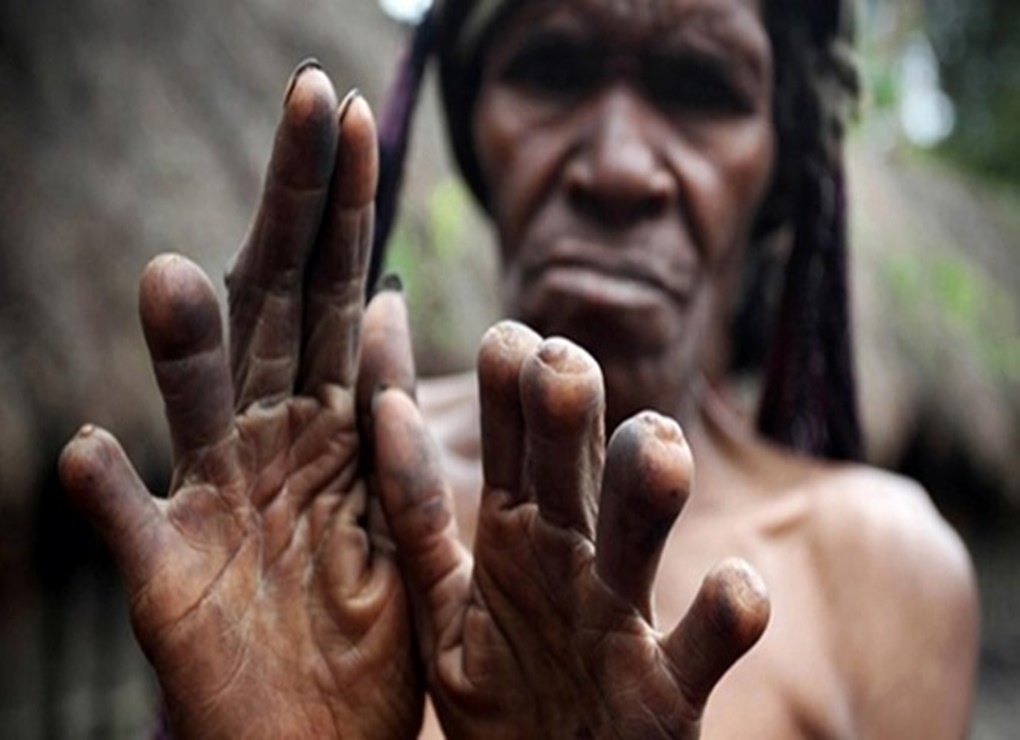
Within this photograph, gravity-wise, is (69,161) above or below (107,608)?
above

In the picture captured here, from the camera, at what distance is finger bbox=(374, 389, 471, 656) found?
107 cm

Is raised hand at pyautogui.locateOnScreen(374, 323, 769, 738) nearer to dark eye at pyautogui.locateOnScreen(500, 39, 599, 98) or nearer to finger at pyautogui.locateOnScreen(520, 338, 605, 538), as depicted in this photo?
finger at pyautogui.locateOnScreen(520, 338, 605, 538)

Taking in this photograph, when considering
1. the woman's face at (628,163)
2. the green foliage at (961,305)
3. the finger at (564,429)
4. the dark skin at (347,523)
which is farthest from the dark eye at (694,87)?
the green foliage at (961,305)

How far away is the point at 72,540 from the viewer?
3354 millimetres

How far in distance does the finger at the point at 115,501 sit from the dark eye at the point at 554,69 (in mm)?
728

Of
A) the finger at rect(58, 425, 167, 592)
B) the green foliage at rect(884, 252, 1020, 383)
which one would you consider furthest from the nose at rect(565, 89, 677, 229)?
the green foliage at rect(884, 252, 1020, 383)

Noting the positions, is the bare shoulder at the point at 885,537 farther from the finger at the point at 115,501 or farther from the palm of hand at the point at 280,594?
the finger at the point at 115,501

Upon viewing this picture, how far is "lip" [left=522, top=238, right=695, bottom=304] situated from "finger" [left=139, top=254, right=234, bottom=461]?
0.46 metres

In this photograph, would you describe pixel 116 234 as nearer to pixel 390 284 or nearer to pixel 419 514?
pixel 390 284

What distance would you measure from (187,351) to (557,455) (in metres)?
0.32

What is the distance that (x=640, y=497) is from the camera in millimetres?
821

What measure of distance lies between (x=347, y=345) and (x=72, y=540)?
2.53m

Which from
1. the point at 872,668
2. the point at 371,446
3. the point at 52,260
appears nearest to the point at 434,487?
the point at 371,446

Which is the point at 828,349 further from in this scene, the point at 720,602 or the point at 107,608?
the point at 107,608
